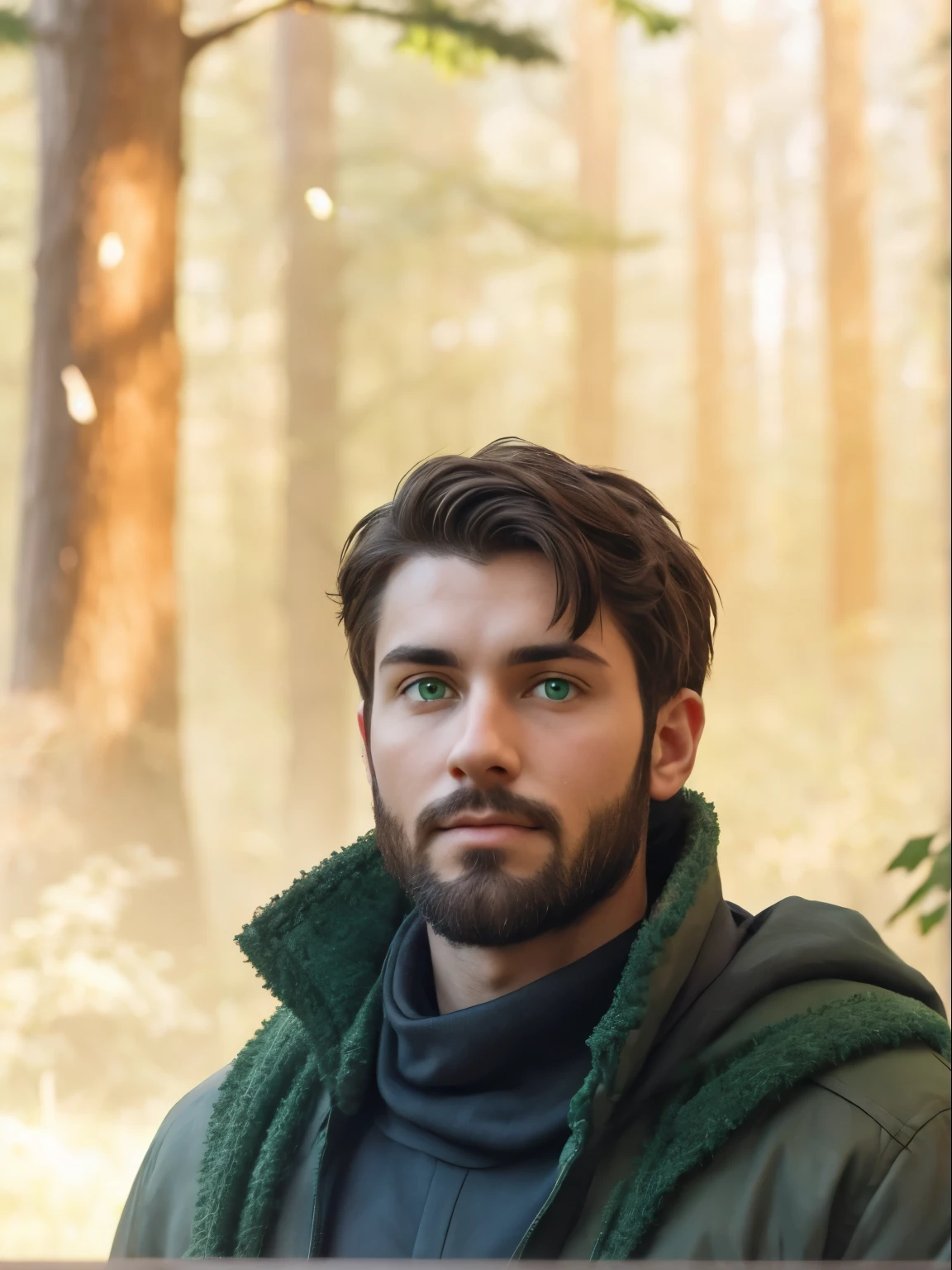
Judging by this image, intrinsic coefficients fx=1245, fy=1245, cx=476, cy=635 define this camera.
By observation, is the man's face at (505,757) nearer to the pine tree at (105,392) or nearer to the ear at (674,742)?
the ear at (674,742)

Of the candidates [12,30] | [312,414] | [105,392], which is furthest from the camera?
[312,414]

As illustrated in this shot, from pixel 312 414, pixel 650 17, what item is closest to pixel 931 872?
pixel 650 17

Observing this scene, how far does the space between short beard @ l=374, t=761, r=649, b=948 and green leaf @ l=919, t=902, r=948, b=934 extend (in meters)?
1.12

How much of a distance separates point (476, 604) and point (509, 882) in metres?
0.31

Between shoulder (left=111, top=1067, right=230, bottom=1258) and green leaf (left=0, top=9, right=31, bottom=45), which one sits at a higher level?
green leaf (left=0, top=9, right=31, bottom=45)

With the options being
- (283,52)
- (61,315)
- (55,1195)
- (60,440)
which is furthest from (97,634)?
(283,52)

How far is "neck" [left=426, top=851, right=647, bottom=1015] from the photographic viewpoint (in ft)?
4.62

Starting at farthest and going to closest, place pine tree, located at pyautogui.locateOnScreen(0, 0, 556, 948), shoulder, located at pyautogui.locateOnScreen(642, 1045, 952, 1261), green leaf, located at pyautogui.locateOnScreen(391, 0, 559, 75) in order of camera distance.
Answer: pine tree, located at pyautogui.locateOnScreen(0, 0, 556, 948) < green leaf, located at pyautogui.locateOnScreen(391, 0, 559, 75) < shoulder, located at pyautogui.locateOnScreen(642, 1045, 952, 1261)

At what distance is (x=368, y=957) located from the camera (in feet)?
5.19

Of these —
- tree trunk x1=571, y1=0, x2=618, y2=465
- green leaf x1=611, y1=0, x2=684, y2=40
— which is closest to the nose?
green leaf x1=611, y1=0, x2=684, y2=40

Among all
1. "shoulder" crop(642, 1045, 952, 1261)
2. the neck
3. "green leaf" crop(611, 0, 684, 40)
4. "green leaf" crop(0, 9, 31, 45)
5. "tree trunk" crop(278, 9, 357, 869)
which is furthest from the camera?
"tree trunk" crop(278, 9, 357, 869)

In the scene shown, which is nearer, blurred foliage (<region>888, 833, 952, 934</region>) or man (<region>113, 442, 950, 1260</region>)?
man (<region>113, 442, 950, 1260</region>)

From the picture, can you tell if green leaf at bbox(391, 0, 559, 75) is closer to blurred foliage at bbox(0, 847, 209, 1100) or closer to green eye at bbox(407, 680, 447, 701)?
blurred foliage at bbox(0, 847, 209, 1100)

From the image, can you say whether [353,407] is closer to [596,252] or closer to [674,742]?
[596,252]
